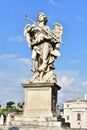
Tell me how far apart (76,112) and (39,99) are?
9449 centimetres

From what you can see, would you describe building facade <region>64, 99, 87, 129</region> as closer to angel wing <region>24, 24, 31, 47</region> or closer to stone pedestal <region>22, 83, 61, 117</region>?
angel wing <region>24, 24, 31, 47</region>

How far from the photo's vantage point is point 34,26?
62.1 ft

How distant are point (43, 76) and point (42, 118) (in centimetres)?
224

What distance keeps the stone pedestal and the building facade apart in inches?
3587

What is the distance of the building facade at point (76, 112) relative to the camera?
109 m

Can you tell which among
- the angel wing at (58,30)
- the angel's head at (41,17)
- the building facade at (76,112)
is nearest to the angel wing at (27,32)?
the angel's head at (41,17)

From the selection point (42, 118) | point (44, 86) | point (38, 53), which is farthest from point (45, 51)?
point (42, 118)

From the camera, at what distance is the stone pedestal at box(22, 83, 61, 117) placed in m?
17.6

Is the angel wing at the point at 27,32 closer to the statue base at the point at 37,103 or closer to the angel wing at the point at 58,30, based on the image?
the angel wing at the point at 58,30

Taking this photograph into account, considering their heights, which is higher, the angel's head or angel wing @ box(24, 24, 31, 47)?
the angel's head

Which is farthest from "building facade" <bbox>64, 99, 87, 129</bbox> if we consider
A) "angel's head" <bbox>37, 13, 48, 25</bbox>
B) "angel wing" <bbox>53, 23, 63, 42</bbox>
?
"angel's head" <bbox>37, 13, 48, 25</bbox>

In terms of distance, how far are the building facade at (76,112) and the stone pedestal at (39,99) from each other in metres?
91.1

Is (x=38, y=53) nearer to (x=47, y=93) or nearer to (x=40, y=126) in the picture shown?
(x=47, y=93)

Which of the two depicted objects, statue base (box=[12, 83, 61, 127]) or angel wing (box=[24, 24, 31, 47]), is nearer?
statue base (box=[12, 83, 61, 127])
